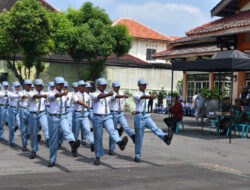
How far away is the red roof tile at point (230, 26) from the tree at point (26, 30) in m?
9.90

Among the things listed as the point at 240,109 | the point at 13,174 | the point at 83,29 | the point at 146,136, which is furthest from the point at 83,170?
the point at 83,29

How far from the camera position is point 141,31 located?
51.7 m

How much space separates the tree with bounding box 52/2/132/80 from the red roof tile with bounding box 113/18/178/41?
19.1 metres

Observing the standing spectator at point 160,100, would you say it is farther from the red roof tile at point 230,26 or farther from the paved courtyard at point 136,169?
the paved courtyard at point 136,169

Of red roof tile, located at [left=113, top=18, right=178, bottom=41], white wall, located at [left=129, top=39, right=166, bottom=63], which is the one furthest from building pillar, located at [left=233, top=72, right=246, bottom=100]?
red roof tile, located at [left=113, top=18, right=178, bottom=41]

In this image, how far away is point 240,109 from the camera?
15758 millimetres

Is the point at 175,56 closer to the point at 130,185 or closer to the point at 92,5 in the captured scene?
the point at 92,5

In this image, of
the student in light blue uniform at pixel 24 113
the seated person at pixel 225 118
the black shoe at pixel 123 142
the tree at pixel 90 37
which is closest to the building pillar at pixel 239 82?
the seated person at pixel 225 118

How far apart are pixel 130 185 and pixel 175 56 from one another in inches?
839

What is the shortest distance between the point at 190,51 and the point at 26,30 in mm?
10523

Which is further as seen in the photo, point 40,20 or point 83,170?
point 40,20

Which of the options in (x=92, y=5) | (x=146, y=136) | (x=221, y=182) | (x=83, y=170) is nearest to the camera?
(x=221, y=182)

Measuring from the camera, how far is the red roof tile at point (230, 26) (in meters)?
18.6

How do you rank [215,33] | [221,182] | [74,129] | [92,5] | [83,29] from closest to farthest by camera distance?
[221,182]
[74,129]
[215,33]
[83,29]
[92,5]
